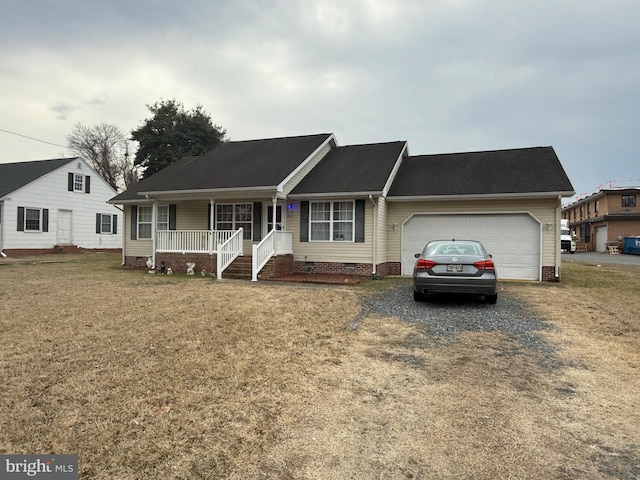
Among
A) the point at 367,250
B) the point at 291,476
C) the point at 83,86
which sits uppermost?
the point at 83,86

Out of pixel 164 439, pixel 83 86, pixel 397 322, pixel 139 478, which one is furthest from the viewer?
pixel 83 86

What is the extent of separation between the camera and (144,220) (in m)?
17.1

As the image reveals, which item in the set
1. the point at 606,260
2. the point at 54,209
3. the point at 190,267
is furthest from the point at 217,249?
the point at 606,260

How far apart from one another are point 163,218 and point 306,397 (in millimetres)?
14380

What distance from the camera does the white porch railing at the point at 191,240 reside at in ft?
44.5

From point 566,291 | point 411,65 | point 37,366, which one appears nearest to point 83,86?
point 411,65

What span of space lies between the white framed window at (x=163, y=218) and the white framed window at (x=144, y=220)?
783mm

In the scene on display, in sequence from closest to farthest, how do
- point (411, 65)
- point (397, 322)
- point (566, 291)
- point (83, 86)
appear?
point (397, 322) → point (566, 291) → point (411, 65) → point (83, 86)

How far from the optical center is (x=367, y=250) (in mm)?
13477

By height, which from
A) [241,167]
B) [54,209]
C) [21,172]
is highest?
[21,172]

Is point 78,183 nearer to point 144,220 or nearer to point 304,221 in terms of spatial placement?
point 144,220

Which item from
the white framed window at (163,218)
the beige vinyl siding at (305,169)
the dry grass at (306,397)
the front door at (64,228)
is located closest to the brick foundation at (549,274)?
the dry grass at (306,397)

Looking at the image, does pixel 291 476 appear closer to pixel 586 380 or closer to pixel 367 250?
pixel 586 380

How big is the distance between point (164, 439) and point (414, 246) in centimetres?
1217
